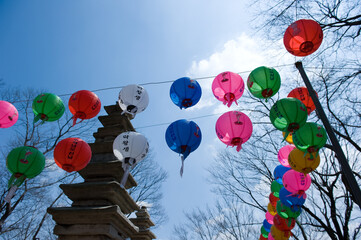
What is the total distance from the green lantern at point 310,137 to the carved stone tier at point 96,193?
436 cm

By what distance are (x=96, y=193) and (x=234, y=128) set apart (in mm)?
3749

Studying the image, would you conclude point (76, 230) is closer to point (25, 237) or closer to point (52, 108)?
point (52, 108)

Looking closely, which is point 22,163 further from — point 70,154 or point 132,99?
point 132,99

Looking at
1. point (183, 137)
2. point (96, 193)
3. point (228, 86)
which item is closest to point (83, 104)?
point (96, 193)

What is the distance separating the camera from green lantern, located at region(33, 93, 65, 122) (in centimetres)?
583

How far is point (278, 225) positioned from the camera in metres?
7.18

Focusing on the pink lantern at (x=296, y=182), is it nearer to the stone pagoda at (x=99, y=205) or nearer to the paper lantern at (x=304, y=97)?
the paper lantern at (x=304, y=97)

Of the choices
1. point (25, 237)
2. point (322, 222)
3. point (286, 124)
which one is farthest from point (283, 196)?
point (25, 237)

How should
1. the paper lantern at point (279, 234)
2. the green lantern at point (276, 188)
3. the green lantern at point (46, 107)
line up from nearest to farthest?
the green lantern at point (46, 107)
the paper lantern at point (279, 234)
the green lantern at point (276, 188)

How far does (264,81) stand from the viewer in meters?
5.51

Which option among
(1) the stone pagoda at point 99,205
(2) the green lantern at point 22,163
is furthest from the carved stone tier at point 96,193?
(2) the green lantern at point 22,163

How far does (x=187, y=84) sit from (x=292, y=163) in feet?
10.7

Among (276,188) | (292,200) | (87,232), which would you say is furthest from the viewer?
(276,188)

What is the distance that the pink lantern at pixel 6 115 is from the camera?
5.71 m
